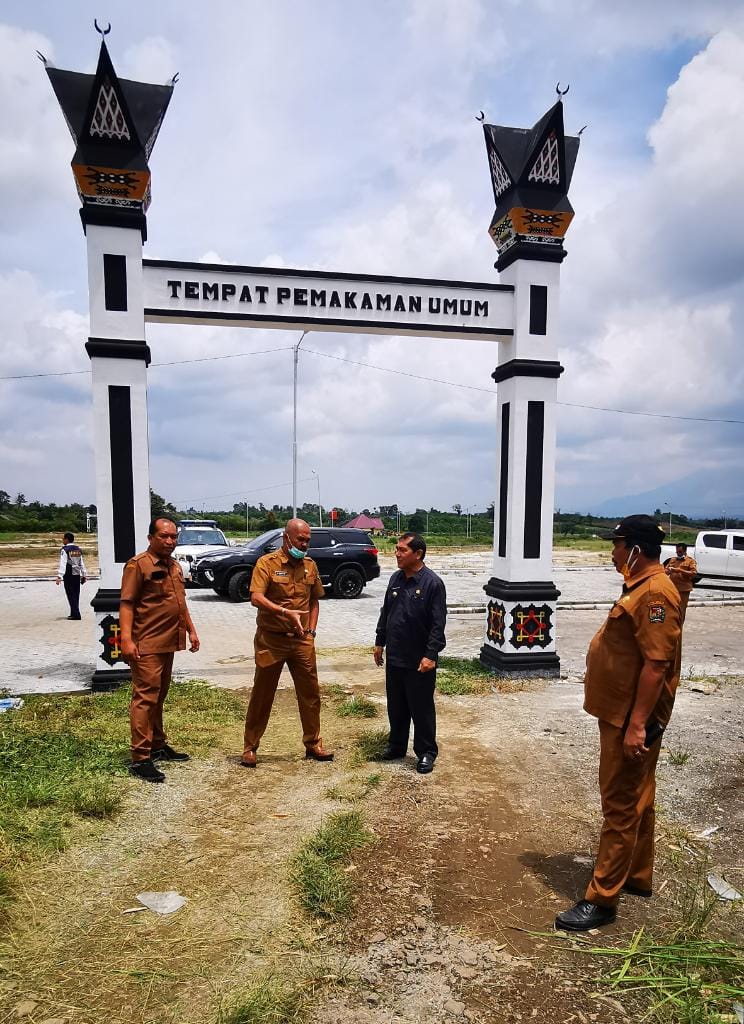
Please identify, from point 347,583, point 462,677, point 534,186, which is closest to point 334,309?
point 534,186

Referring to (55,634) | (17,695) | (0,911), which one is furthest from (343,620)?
(0,911)

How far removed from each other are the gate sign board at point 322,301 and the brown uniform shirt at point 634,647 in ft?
17.2

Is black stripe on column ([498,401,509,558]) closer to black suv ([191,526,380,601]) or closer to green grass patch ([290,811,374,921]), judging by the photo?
green grass patch ([290,811,374,921])

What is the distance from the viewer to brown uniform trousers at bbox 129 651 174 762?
487 centimetres

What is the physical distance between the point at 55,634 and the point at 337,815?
8.05 metres

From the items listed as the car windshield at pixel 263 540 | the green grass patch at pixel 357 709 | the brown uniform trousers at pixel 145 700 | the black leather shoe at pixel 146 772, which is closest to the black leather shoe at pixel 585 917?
the black leather shoe at pixel 146 772

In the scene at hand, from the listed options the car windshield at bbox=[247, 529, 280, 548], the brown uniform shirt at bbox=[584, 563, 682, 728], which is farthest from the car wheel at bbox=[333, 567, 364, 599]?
the brown uniform shirt at bbox=[584, 563, 682, 728]

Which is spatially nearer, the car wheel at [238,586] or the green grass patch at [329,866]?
the green grass patch at [329,866]

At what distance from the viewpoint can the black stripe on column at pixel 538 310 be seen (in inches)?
317

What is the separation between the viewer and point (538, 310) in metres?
8.07

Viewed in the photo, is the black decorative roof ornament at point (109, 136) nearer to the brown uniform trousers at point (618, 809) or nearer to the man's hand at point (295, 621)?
the man's hand at point (295, 621)

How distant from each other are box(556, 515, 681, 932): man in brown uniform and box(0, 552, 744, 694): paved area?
501 centimetres

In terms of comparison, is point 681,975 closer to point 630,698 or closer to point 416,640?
point 630,698

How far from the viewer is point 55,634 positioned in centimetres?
1077
